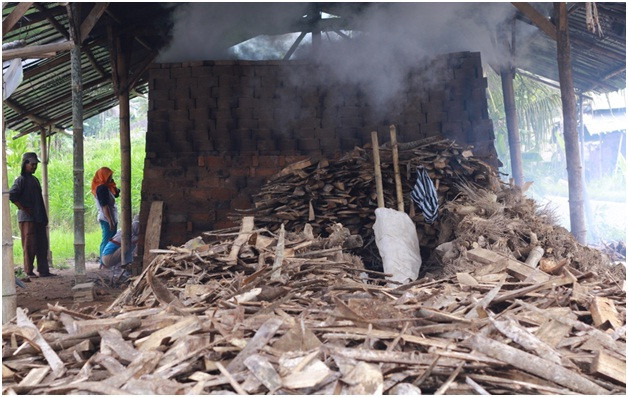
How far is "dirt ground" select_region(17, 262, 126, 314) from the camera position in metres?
7.33

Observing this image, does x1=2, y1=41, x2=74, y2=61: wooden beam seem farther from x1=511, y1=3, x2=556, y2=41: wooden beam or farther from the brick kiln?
x1=511, y1=3, x2=556, y2=41: wooden beam

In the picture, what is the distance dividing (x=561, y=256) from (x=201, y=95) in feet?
17.5

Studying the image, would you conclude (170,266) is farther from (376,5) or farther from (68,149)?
(68,149)

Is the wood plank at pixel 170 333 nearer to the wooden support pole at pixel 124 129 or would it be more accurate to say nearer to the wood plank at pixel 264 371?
the wood plank at pixel 264 371

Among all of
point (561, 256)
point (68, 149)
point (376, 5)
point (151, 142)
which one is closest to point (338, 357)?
point (561, 256)

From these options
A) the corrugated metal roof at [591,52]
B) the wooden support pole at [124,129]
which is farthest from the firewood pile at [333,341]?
the wooden support pole at [124,129]

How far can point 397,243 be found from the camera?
755cm

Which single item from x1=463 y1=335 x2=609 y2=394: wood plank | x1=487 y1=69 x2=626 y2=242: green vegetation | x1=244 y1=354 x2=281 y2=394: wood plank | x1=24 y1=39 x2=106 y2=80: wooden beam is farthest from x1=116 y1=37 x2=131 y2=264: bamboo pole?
x1=463 y1=335 x2=609 y2=394: wood plank

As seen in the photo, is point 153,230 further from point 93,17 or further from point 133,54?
point 133,54

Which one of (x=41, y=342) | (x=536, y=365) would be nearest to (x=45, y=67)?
(x=41, y=342)

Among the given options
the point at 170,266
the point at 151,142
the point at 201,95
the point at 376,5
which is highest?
the point at 376,5

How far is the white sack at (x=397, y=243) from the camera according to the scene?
741cm

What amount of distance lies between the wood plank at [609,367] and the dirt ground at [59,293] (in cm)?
498

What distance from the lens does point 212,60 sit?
9109 millimetres
